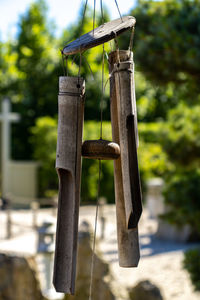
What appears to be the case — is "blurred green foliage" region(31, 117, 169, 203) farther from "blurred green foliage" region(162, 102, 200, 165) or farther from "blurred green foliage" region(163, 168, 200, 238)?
"blurred green foliage" region(163, 168, 200, 238)

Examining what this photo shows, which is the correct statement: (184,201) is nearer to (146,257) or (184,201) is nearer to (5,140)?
(146,257)

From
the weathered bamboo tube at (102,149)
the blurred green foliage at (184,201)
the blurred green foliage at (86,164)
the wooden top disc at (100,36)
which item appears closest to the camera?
the wooden top disc at (100,36)

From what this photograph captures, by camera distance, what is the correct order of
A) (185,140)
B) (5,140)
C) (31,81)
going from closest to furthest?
(185,140), (5,140), (31,81)

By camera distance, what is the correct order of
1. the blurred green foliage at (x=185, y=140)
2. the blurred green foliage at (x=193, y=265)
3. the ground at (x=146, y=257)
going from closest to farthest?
1. the blurred green foliage at (x=193, y=265)
2. the blurred green foliage at (x=185, y=140)
3. the ground at (x=146, y=257)

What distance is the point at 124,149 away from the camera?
1.75 meters

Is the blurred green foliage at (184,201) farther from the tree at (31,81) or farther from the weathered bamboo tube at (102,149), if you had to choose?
the tree at (31,81)

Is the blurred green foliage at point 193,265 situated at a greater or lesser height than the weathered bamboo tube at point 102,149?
lesser

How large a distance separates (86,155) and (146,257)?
6.91 m

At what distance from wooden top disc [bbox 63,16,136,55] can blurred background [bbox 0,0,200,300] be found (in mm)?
99

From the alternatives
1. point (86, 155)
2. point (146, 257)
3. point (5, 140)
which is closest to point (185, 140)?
point (146, 257)

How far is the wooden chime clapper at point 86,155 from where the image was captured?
171 cm

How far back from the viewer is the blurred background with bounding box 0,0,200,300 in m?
4.66

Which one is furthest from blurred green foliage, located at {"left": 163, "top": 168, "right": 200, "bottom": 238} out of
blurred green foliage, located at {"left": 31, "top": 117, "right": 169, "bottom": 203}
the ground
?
blurred green foliage, located at {"left": 31, "top": 117, "right": 169, "bottom": 203}

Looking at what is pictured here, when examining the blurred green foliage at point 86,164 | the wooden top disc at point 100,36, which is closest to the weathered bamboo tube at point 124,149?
the wooden top disc at point 100,36
